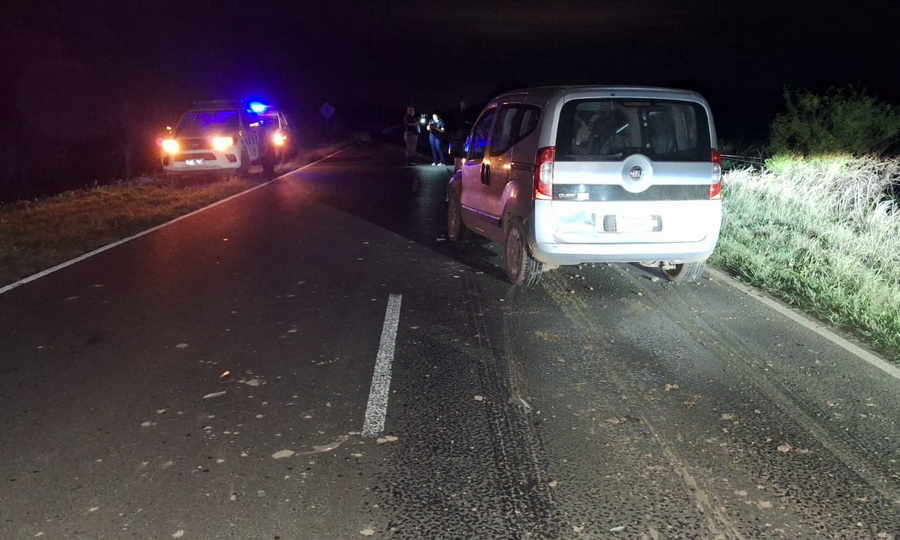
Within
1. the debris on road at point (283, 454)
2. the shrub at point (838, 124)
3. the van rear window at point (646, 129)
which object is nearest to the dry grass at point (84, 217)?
the debris on road at point (283, 454)

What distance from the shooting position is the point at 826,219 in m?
11.0

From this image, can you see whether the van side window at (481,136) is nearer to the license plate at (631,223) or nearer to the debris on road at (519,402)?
the license plate at (631,223)

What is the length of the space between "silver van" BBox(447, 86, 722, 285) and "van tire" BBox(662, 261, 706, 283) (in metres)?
0.37

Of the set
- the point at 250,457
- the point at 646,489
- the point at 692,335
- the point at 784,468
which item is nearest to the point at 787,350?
the point at 692,335

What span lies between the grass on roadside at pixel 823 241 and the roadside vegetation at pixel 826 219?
1 cm

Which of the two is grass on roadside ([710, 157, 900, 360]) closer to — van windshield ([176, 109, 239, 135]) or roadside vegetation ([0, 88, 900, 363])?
roadside vegetation ([0, 88, 900, 363])

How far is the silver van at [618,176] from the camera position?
6.68 metres

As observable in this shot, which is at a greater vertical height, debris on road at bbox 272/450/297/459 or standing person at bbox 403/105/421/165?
standing person at bbox 403/105/421/165

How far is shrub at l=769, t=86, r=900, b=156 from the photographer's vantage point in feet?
A: 53.0

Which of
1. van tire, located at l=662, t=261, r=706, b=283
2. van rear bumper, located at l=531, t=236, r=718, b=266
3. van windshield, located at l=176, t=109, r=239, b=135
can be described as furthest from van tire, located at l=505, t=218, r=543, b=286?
van windshield, located at l=176, t=109, r=239, b=135

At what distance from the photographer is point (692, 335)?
6020mm

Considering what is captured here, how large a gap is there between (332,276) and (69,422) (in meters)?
Result: 4.04

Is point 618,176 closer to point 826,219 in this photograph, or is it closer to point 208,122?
point 826,219

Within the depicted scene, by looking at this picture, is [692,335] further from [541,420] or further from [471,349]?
[541,420]
